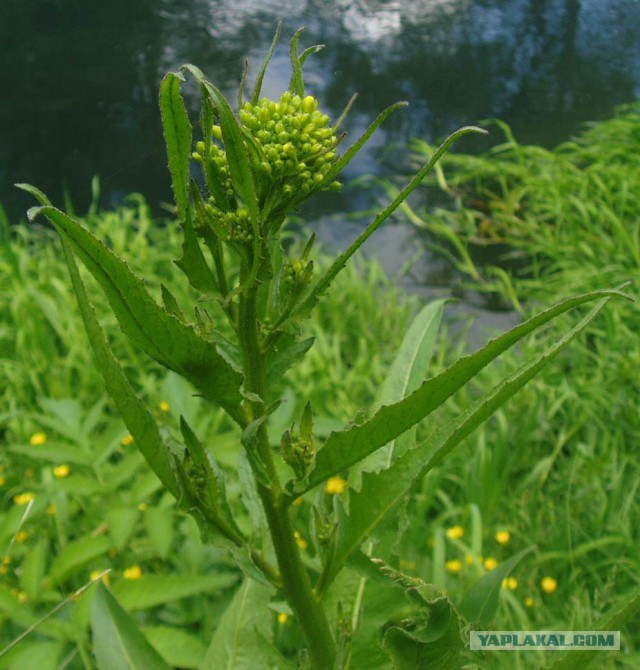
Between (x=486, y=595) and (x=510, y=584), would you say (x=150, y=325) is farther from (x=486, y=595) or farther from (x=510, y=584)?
(x=510, y=584)

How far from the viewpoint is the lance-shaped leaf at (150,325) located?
564 mm

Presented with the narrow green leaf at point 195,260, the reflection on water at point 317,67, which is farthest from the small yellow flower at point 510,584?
the reflection on water at point 317,67

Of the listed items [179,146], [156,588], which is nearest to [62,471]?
[156,588]

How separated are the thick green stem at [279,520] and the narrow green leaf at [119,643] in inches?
9.7

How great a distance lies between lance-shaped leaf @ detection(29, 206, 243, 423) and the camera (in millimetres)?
564

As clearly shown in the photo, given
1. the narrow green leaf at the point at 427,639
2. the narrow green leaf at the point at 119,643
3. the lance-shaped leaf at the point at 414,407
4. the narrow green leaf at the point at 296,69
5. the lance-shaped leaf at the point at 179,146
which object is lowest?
the narrow green leaf at the point at 119,643

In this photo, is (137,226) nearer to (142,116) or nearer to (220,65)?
(142,116)

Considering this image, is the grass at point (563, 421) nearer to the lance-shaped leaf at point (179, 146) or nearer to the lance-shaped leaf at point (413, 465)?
the lance-shaped leaf at point (413, 465)

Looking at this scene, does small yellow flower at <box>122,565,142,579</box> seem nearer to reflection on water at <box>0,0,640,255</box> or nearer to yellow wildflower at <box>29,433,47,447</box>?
yellow wildflower at <box>29,433,47,447</box>

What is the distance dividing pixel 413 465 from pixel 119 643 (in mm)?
488

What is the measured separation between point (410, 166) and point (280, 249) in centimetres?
350

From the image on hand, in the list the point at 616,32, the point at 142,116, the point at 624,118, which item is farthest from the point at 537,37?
the point at 142,116

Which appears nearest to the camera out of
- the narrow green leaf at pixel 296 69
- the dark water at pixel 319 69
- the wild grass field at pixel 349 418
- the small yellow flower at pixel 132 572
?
the narrow green leaf at pixel 296 69

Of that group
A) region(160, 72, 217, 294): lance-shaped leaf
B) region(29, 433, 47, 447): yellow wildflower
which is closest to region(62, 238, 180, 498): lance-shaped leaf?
region(160, 72, 217, 294): lance-shaped leaf
